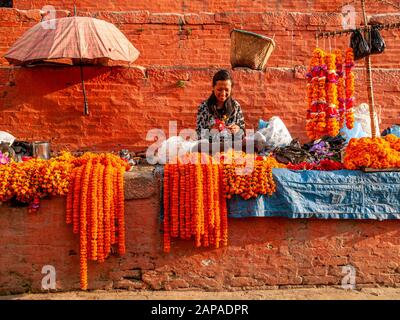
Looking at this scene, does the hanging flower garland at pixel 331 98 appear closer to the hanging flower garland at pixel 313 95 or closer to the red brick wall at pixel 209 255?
the hanging flower garland at pixel 313 95

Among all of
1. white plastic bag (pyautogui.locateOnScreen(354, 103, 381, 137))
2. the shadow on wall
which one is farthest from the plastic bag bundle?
the shadow on wall

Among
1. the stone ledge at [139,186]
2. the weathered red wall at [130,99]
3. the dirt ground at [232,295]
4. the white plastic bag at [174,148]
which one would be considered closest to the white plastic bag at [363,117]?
the weathered red wall at [130,99]

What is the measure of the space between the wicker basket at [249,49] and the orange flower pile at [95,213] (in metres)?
2.94

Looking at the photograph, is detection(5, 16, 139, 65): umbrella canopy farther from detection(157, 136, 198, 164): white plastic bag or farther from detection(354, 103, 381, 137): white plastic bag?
detection(354, 103, 381, 137): white plastic bag

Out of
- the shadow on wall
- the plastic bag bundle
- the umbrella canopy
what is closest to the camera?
the plastic bag bundle

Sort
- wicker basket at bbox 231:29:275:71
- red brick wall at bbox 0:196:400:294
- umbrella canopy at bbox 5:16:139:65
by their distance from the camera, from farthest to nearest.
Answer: wicker basket at bbox 231:29:275:71, umbrella canopy at bbox 5:16:139:65, red brick wall at bbox 0:196:400:294

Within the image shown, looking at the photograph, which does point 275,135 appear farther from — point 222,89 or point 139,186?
point 139,186

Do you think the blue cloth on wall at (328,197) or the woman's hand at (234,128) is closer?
the blue cloth on wall at (328,197)

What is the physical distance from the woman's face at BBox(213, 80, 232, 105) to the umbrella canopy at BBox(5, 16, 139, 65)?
1.47 meters

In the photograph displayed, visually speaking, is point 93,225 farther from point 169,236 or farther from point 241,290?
point 241,290

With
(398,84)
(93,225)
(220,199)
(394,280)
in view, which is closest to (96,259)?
(93,225)

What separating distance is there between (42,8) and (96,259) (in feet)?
17.6

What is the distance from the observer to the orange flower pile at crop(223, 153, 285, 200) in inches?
167

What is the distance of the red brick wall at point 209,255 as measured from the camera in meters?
4.27
